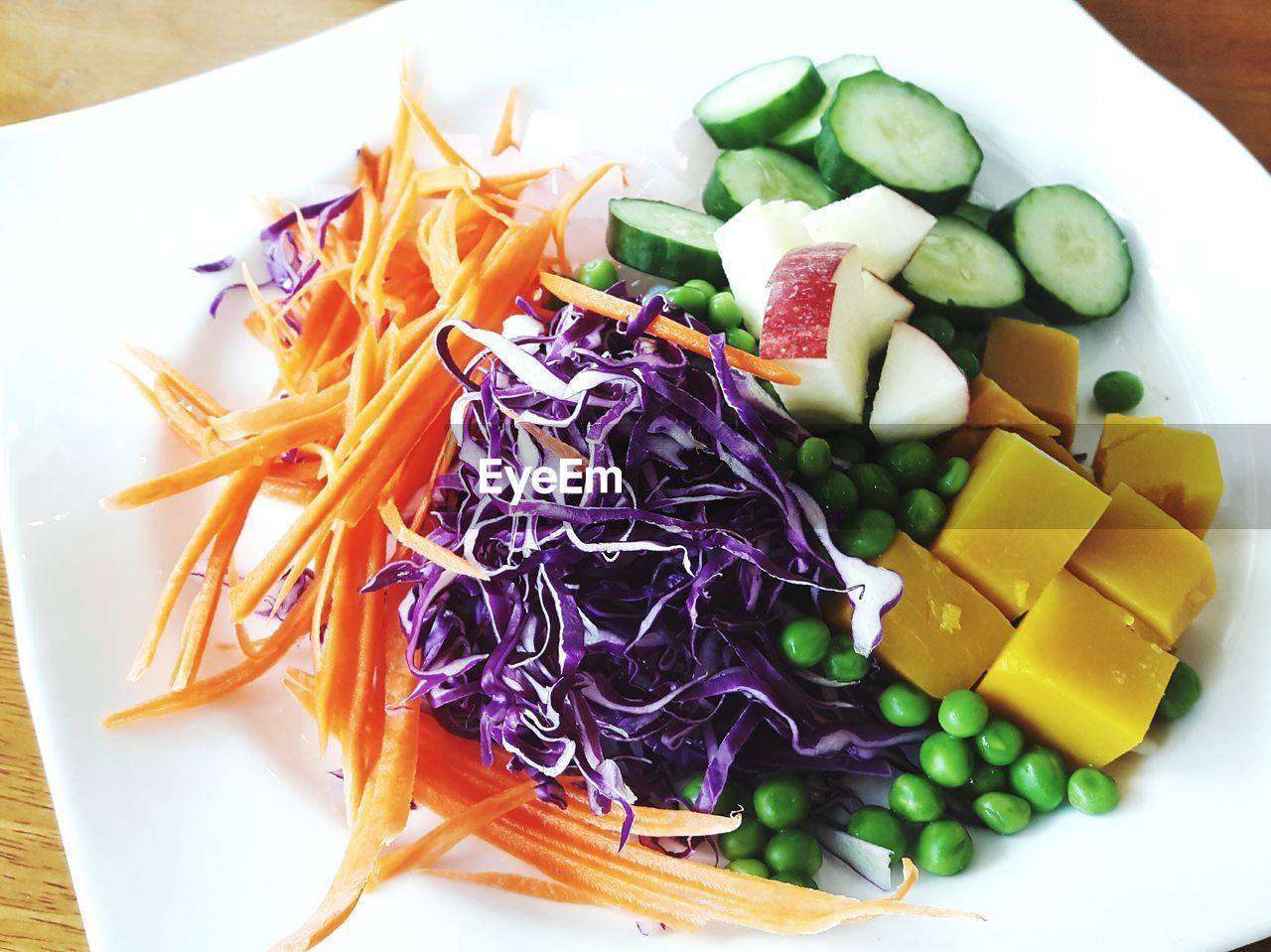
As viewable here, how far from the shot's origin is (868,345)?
2.34m

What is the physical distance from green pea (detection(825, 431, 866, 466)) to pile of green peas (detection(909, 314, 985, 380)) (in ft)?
1.02

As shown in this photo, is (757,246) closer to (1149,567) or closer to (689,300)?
(689,300)

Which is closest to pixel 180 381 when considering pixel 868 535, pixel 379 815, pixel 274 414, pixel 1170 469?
pixel 274 414

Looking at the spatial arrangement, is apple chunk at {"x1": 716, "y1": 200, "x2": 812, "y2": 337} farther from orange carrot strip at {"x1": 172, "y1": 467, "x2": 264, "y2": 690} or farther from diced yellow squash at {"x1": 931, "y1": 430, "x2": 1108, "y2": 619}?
orange carrot strip at {"x1": 172, "y1": 467, "x2": 264, "y2": 690}

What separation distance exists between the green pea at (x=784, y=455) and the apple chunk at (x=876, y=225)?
0.55 metres

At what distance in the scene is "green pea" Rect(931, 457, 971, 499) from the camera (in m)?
2.13

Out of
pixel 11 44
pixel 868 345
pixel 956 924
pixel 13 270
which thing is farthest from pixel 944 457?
pixel 11 44

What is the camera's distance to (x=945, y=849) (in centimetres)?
193

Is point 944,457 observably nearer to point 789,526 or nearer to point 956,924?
point 789,526

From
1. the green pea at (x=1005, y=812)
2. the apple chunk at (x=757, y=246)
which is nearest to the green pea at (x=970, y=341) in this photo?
the apple chunk at (x=757, y=246)

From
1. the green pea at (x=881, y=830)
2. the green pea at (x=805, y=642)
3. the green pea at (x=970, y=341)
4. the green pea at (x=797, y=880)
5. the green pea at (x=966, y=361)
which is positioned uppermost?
the green pea at (x=966, y=361)

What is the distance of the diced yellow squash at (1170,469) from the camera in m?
2.23

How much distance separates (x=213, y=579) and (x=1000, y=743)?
5.94ft

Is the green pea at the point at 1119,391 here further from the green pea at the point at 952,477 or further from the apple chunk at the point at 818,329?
the apple chunk at the point at 818,329
